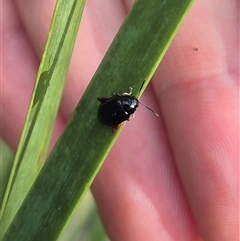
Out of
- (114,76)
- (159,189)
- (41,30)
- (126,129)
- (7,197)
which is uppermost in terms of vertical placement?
(41,30)

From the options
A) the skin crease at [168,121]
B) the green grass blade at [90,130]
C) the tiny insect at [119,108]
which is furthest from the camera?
the skin crease at [168,121]

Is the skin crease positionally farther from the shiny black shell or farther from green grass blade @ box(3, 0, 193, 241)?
green grass blade @ box(3, 0, 193, 241)

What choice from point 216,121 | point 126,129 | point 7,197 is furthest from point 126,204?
point 7,197

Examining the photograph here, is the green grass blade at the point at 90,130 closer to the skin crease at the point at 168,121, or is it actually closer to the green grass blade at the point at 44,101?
the green grass blade at the point at 44,101

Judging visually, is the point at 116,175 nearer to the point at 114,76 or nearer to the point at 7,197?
the point at 7,197

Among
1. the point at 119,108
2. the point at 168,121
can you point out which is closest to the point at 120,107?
the point at 119,108

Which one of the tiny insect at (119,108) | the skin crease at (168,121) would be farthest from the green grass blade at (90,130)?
the skin crease at (168,121)

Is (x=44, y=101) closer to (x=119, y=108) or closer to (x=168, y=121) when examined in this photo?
(x=119, y=108)
